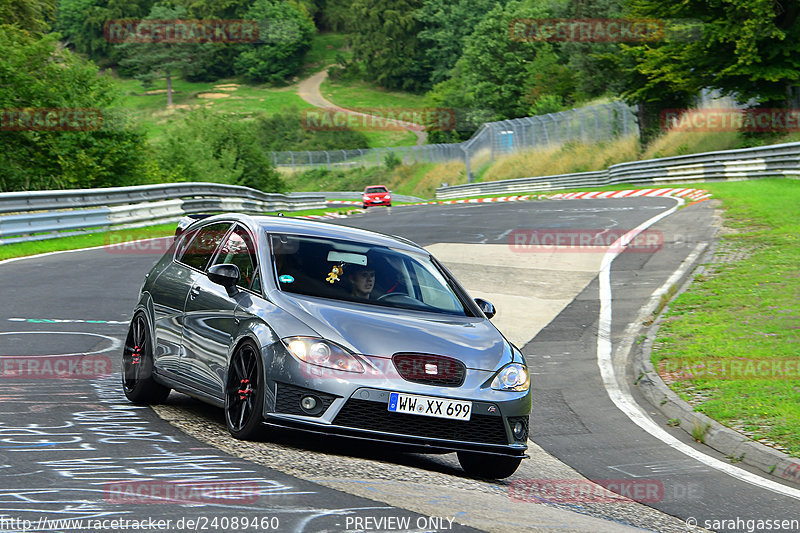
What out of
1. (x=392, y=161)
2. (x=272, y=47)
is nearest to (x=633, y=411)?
(x=392, y=161)

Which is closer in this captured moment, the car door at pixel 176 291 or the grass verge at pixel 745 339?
the car door at pixel 176 291

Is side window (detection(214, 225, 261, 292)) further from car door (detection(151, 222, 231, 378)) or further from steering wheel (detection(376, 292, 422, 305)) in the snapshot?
steering wheel (detection(376, 292, 422, 305))

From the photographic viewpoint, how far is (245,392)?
273 inches

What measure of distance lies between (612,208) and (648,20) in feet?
52.4

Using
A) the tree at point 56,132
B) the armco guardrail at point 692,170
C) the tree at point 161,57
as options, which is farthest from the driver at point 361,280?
the tree at point 161,57

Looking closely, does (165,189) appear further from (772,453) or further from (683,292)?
(772,453)

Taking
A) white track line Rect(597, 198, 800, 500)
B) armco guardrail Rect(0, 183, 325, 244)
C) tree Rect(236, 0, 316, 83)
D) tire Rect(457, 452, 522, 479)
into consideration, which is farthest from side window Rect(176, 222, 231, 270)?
tree Rect(236, 0, 316, 83)

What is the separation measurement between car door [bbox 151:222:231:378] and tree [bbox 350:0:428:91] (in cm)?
14971

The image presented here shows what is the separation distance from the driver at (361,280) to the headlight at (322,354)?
0.94 meters

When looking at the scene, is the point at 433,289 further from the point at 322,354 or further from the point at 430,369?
the point at 322,354

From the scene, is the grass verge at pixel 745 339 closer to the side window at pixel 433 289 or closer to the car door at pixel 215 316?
the side window at pixel 433 289

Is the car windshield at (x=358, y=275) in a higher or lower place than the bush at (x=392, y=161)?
higher

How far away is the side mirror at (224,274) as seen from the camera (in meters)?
7.49

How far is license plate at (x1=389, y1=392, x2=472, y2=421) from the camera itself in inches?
261
